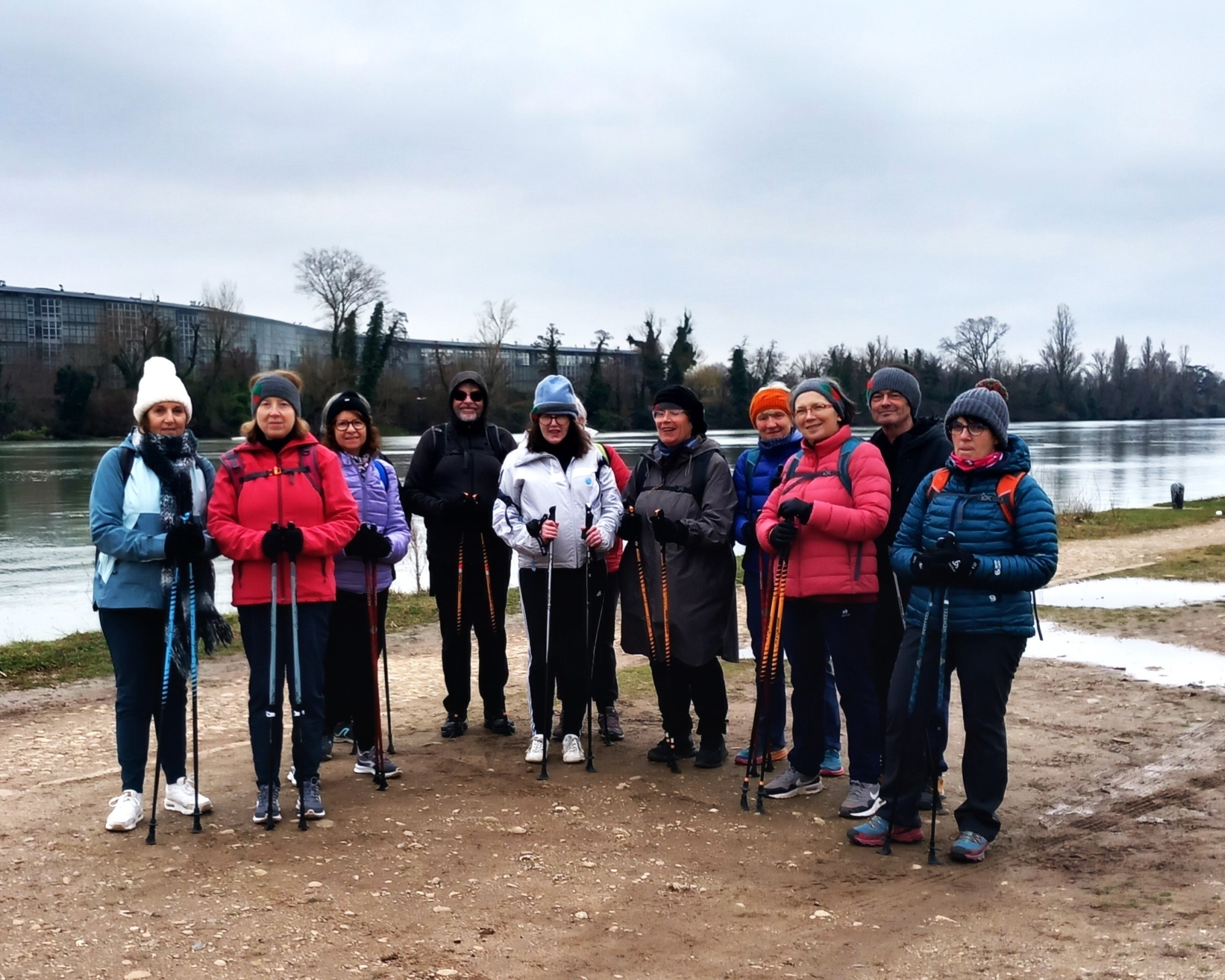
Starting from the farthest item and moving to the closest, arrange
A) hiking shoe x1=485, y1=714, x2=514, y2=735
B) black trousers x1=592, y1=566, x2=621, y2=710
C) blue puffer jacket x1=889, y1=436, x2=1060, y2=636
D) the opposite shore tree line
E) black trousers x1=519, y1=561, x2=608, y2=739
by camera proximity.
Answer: the opposite shore tree line
hiking shoe x1=485, y1=714, x2=514, y2=735
black trousers x1=592, y1=566, x2=621, y2=710
black trousers x1=519, y1=561, x2=608, y2=739
blue puffer jacket x1=889, y1=436, x2=1060, y2=636

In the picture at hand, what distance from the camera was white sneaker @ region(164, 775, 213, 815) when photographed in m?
5.27

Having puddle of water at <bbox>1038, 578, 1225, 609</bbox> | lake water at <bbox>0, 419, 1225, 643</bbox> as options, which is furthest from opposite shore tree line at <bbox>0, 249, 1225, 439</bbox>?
puddle of water at <bbox>1038, 578, 1225, 609</bbox>

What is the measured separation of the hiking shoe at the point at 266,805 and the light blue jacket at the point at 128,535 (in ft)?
3.22

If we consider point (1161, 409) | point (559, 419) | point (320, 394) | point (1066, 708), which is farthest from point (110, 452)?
point (1161, 409)

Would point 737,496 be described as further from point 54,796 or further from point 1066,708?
point 54,796

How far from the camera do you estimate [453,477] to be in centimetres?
662

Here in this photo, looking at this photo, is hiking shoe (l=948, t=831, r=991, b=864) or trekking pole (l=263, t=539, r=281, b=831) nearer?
hiking shoe (l=948, t=831, r=991, b=864)

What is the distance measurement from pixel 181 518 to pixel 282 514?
1.44 ft

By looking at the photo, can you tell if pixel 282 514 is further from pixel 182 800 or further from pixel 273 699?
pixel 182 800

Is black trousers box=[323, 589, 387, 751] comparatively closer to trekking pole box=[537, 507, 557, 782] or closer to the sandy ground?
the sandy ground

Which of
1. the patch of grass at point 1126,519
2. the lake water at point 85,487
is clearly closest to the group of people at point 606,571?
the lake water at point 85,487

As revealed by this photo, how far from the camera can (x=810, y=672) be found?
5453 millimetres

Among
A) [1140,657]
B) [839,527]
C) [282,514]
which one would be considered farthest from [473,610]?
[1140,657]

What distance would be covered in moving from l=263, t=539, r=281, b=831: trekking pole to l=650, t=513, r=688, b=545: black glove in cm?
186
